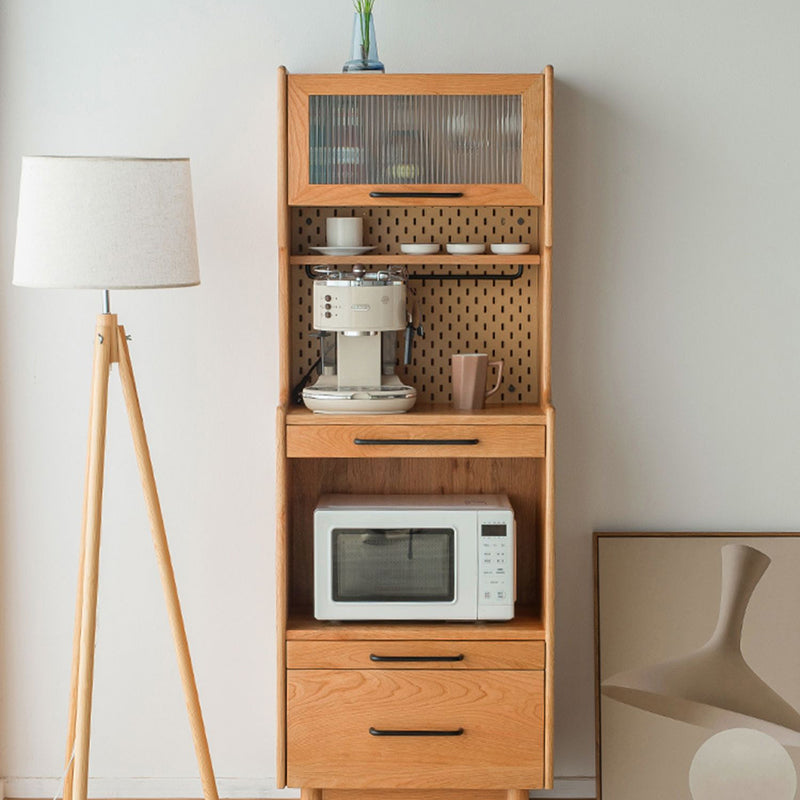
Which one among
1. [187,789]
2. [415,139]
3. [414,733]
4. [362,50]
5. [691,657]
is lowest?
[187,789]

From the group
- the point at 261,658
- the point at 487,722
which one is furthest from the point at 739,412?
the point at 261,658

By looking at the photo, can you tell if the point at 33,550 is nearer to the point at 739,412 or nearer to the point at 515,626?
the point at 515,626

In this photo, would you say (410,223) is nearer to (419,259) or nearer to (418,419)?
(419,259)

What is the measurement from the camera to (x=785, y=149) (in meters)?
2.93

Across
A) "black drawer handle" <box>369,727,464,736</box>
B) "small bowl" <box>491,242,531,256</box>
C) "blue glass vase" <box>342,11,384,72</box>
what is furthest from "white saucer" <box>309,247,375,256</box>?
"black drawer handle" <box>369,727,464,736</box>

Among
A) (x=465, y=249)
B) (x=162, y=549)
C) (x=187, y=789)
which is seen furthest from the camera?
(x=187, y=789)

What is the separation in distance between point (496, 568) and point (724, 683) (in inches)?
29.8

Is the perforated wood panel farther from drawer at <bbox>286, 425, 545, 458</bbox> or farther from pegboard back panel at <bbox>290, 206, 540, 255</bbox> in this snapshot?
drawer at <bbox>286, 425, 545, 458</bbox>

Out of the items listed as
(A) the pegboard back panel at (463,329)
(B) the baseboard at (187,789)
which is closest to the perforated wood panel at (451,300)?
(A) the pegboard back panel at (463,329)

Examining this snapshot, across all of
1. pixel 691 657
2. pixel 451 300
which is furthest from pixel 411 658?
pixel 451 300

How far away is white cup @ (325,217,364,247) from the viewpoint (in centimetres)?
285

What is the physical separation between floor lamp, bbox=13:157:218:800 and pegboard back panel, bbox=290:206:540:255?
1.58 feet

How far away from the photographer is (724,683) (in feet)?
9.71

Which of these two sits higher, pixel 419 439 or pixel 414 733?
pixel 419 439
